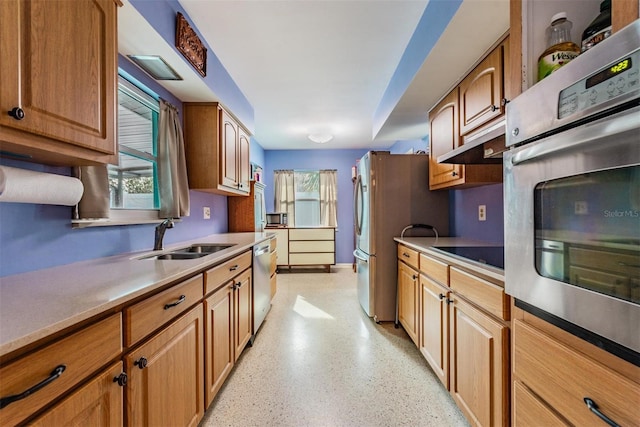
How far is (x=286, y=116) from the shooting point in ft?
12.0

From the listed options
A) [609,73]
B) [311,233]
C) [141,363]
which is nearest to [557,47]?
[609,73]

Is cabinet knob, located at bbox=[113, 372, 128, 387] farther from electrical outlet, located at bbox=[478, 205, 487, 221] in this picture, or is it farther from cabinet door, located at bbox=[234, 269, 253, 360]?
electrical outlet, located at bbox=[478, 205, 487, 221]

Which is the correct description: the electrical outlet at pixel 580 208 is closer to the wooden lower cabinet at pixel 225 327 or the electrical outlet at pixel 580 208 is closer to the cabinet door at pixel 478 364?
the cabinet door at pixel 478 364

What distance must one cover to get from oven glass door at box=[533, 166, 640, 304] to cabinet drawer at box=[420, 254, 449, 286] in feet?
2.60

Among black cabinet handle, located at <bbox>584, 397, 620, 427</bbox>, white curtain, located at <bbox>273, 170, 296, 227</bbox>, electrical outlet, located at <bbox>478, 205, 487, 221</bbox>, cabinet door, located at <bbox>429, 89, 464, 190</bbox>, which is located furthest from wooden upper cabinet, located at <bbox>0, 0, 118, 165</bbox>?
white curtain, located at <bbox>273, 170, 296, 227</bbox>

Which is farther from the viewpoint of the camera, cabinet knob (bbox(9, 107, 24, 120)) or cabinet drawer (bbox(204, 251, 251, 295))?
cabinet drawer (bbox(204, 251, 251, 295))

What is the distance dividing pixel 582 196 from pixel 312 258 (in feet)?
14.6

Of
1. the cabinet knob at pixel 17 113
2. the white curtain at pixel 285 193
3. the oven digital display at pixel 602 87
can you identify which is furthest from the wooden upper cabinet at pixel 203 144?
the white curtain at pixel 285 193

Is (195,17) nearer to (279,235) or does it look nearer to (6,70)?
(6,70)

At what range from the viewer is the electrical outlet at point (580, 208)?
0.66 metres

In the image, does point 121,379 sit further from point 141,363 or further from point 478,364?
point 478,364

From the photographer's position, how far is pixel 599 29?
77cm

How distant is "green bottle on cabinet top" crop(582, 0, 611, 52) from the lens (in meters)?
0.73

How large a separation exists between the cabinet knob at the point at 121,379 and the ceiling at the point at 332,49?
5.10ft
